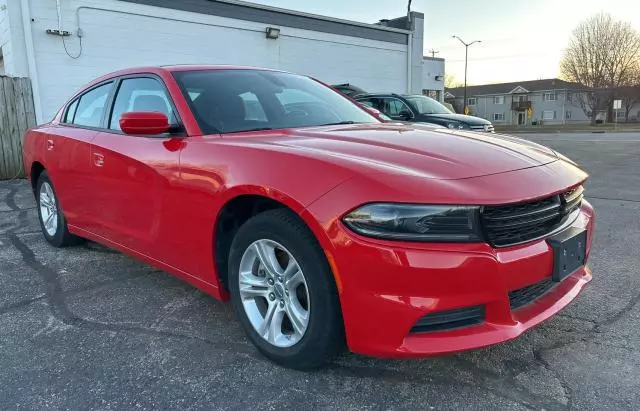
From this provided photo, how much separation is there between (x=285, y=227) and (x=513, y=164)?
1.10 meters

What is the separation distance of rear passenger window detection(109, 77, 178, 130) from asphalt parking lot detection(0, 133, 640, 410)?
1235 mm

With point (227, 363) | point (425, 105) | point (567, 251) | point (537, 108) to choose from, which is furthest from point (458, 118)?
point (537, 108)

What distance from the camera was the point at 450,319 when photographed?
79.6 inches

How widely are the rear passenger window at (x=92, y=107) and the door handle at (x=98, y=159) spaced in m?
0.35

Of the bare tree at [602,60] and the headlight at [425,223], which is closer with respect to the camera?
the headlight at [425,223]

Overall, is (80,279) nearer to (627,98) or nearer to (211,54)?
(211,54)

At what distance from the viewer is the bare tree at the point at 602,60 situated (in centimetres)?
5288

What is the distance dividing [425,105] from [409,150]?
1036 cm

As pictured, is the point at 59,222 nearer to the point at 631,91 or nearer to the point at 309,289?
the point at 309,289

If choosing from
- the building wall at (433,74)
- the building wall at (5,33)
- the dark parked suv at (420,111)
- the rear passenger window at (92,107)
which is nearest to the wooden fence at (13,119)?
the building wall at (5,33)

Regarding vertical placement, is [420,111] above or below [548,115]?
above

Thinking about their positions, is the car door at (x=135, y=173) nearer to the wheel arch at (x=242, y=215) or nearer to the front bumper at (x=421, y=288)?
the wheel arch at (x=242, y=215)

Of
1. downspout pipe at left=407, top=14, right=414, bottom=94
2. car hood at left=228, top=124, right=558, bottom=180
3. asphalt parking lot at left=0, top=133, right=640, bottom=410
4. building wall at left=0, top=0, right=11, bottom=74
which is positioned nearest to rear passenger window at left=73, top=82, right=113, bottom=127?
asphalt parking lot at left=0, top=133, right=640, bottom=410

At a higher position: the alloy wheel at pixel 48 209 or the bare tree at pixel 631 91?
the bare tree at pixel 631 91
